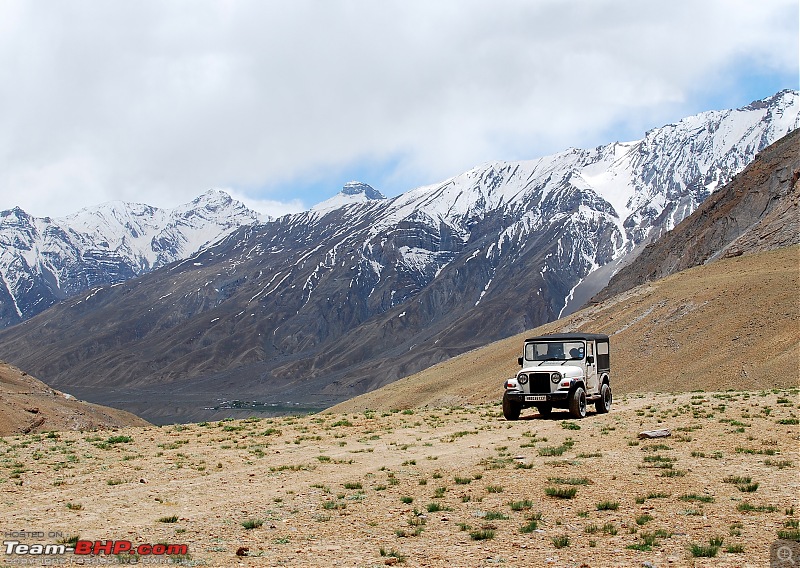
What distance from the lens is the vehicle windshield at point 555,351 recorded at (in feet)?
91.5

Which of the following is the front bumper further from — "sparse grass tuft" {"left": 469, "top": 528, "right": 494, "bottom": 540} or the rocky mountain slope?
the rocky mountain slope

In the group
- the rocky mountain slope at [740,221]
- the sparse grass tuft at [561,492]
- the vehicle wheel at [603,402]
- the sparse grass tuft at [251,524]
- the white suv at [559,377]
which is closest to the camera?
the sparse grass tuft at [251,524]

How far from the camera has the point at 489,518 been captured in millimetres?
13203

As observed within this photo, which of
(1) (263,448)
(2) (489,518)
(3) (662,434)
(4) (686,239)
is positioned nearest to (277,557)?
(2) (489,518)

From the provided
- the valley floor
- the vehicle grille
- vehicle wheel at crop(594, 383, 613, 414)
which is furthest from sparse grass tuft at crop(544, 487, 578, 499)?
vehicle wheel at crop(594, 383, 613, 414)

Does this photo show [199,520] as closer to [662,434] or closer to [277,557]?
[277,557]

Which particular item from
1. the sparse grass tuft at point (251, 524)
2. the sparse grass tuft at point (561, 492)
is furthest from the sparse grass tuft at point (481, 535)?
the sparse grass tuft at point (251, 524)

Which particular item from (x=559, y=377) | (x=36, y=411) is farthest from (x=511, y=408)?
(x=36, y=411)

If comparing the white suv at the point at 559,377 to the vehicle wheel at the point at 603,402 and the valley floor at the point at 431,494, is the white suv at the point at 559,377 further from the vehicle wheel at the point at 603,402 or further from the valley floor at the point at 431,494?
the valley floor at the point at 431,494

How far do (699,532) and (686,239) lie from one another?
12502cm

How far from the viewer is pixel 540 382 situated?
2684 centimetres

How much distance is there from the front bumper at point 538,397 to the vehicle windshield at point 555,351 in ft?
5.51

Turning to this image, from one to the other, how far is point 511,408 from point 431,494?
1287cm

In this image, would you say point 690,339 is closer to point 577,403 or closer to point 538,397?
point 577,403
